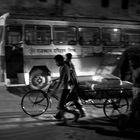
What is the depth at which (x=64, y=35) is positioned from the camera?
14.4 m

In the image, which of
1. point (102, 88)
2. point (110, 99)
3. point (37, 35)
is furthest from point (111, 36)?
point (110, 99)

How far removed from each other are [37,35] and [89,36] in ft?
7.81

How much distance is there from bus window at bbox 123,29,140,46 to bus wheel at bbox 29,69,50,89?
13.3 feet

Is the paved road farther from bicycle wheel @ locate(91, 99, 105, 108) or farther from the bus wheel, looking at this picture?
the bus wheel

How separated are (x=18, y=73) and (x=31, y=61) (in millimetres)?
706

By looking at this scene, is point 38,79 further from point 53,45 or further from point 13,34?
point 13,34

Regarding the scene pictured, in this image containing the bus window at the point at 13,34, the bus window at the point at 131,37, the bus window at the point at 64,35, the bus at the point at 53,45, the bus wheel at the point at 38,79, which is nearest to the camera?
the bus window at the point at 13,34

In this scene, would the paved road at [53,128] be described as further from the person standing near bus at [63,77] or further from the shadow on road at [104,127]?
the person standing near bus at [63,77]

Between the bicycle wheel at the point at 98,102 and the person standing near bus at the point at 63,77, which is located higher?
the person standing near bus at the point at 63,77

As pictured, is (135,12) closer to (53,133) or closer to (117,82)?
(117,82)

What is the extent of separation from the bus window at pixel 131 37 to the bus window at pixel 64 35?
8.28 feet

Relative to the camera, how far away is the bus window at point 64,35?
14266 millimetres

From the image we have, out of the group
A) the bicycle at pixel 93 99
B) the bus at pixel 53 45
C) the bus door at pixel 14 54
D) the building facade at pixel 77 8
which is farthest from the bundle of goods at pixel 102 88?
the building facade at pixel 77 8

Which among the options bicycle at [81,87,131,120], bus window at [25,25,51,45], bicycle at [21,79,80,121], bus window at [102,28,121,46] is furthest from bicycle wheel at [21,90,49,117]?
bus window at [102,28,121,46]
